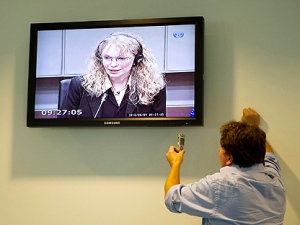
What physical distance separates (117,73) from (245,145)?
0.98 meters

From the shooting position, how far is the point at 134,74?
2.63 meters

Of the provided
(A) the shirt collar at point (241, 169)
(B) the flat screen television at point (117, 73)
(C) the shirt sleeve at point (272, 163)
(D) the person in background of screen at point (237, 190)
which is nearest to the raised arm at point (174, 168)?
(D) the person in background of screen at point (237, 190)

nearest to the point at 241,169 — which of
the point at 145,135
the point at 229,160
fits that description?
the point at 229,160

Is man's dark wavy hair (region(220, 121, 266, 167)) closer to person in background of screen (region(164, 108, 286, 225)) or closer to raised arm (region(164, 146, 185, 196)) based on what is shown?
person in background of screen (region(164, 108, 286, 225))

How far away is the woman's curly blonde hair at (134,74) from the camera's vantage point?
260cm

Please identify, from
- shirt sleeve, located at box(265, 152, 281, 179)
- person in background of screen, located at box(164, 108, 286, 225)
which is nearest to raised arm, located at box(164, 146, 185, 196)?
person in background of screen, located at box(164, 108, 286, 225)

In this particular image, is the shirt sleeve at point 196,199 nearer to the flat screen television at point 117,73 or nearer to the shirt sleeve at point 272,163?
the shirt sleeve at point 272,163

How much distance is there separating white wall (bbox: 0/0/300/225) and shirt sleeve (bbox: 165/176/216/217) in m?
0.61

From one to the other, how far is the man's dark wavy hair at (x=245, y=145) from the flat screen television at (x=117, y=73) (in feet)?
1.72

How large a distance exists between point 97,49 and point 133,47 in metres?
0.21

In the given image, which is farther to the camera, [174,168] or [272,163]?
[272,163]

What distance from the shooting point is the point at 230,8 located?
8.71 ft

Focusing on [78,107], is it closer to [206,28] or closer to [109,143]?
[109,143]

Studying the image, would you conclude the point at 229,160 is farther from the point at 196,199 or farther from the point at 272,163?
the point at 272,163
